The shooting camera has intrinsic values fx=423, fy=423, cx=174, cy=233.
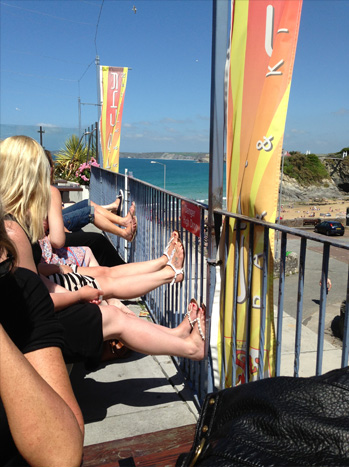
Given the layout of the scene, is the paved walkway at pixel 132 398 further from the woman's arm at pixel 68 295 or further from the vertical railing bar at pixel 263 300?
the vertical railing bar at pixel 263 300

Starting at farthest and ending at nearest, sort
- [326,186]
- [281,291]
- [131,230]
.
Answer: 1. [326,186]
2. [131,230]
3. [281,291]

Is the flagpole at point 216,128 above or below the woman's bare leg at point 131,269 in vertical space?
above

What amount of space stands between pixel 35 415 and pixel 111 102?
9.51 m

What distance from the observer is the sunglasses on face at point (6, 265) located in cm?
127

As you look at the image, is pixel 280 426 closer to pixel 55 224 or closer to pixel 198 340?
pixel 198 340

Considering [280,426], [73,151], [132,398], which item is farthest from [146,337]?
[73,151]

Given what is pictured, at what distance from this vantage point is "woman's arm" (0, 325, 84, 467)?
112 cm

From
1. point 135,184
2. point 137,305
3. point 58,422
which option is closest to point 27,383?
point 58,422

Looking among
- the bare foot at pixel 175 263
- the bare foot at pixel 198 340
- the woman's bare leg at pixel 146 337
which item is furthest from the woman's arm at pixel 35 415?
the bare foot at pixel 175 263

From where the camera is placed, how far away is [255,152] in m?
2.05

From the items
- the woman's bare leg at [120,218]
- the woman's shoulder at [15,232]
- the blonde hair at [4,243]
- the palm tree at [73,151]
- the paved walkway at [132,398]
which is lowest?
the paved walkway at [132,398]

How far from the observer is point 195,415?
269cm

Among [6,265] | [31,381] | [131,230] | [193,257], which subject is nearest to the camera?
[31,381]

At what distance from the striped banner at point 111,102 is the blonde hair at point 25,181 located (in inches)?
284
